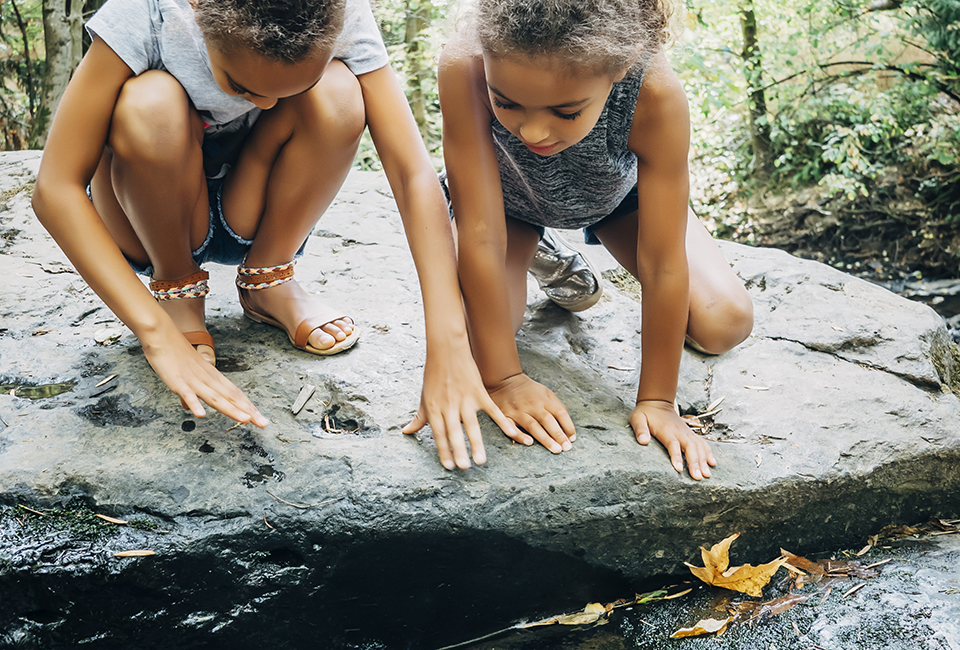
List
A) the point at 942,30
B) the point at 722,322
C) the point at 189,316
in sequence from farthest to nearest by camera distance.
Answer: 1. the point at 942,30
2. the point at 722,322
3. the point at 189,316

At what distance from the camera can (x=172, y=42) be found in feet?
5.21

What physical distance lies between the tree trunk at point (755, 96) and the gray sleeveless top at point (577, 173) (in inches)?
147

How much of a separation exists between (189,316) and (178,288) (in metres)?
0.08

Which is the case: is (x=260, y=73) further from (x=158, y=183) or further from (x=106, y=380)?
(x=106, y=380)

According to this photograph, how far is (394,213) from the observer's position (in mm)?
2920

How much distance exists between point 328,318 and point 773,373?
4.00 feet

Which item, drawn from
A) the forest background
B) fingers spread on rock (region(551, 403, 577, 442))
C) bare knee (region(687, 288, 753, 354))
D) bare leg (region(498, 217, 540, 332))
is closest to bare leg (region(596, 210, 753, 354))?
bare knee (region(687, 288, 753, 354))

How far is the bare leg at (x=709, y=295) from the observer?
6.73 ft

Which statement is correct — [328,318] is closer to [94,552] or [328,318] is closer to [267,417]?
[267,417]

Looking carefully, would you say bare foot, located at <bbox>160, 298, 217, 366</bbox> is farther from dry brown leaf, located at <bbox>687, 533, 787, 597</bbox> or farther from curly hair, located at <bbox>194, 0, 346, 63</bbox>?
dry brown leaf, located at <bbox>687, 533, 787, 597</bbox>

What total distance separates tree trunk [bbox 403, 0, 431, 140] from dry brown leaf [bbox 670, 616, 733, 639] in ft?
16.4

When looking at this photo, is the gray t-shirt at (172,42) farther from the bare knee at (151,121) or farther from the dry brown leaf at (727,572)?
the dry brown leaf at (727,572)

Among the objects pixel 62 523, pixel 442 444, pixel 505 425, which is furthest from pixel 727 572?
pixel 62 523

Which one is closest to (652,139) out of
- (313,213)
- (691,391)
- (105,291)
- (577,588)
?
(691,391)
